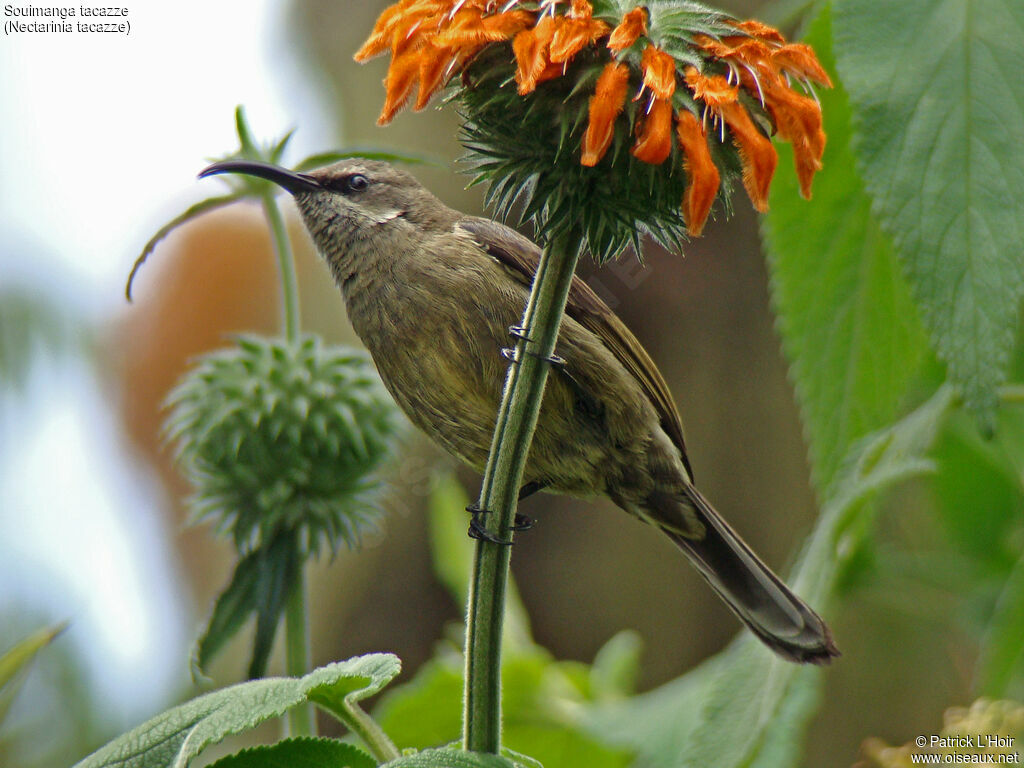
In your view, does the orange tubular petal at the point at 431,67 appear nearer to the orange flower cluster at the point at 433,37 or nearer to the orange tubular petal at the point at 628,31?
the orange flower cluster at the point at 433,37

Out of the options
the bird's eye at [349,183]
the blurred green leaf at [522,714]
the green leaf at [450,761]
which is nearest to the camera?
the green leaf at [450,761]

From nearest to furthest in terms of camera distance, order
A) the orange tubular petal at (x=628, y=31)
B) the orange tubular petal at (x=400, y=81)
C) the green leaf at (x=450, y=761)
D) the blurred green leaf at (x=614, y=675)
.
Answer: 1. the green leaf at (x=450, y=761)
2. the orange tubular petal at (x=628, y=31)
3. the orange tubular petal at (x=400, y=81)
4. the blurred green leaf at (x=614, y=675)

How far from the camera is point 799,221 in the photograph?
83.7 inches

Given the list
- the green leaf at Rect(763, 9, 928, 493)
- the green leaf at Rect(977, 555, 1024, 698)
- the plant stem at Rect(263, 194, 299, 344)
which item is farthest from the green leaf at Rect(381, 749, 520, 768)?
the green leaf at Rect(977, 555, 1024, 698)

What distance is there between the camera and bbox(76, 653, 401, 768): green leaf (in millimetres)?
1171

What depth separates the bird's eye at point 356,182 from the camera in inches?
95.3

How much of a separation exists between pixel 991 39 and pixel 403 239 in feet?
4.11

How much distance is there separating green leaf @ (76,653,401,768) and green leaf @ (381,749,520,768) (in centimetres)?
10

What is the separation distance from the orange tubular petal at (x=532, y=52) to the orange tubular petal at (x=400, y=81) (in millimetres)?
156

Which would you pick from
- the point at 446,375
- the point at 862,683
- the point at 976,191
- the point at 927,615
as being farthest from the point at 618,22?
the point at 862,683

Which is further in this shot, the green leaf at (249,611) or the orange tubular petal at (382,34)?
the green leaf at (249,611)

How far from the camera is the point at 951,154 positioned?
54.4 inches

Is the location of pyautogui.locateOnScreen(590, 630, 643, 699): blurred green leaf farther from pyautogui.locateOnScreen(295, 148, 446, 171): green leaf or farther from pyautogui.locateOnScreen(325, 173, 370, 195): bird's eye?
pyautogui.locateOnScreen(295, 148, 446, 171): green leaf

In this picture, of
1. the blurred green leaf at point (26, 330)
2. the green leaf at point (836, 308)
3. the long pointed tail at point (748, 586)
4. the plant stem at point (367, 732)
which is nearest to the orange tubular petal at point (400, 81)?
the plant stem at point (367, 732)
